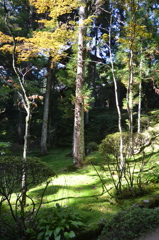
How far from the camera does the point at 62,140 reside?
15.5 metres

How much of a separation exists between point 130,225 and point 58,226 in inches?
43.4

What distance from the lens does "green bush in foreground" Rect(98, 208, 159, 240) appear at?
7.96ft

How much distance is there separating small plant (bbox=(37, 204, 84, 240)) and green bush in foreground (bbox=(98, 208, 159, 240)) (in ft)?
1.52

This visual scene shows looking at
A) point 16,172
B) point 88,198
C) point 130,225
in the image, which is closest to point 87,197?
point 88,198

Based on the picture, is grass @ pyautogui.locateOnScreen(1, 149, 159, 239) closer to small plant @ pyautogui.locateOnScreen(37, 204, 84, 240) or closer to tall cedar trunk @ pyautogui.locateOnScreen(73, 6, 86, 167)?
small plant @ pyautogui.locateOnScreen(37, 204, 84, 240)

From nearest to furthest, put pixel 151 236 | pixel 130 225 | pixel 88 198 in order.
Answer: pixel 151 236, pixel 130 225, pixel 88 198

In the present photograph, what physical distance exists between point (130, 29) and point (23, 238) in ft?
23.7

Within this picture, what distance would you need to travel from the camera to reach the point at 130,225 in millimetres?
2559

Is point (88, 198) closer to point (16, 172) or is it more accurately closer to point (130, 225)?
point (130, 225)

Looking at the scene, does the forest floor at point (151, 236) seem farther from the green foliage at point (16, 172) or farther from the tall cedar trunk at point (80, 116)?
the tall cedar trunk at point (80, 116)

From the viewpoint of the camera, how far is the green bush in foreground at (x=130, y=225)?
243 centimetres

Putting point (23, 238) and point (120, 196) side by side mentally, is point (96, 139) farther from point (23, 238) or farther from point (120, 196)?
point (23, 238)

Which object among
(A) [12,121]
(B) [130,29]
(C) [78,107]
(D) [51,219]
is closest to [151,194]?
(D) [51,219]

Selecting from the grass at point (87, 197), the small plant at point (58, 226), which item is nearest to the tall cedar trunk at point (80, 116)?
the grass at point (87, 197)
